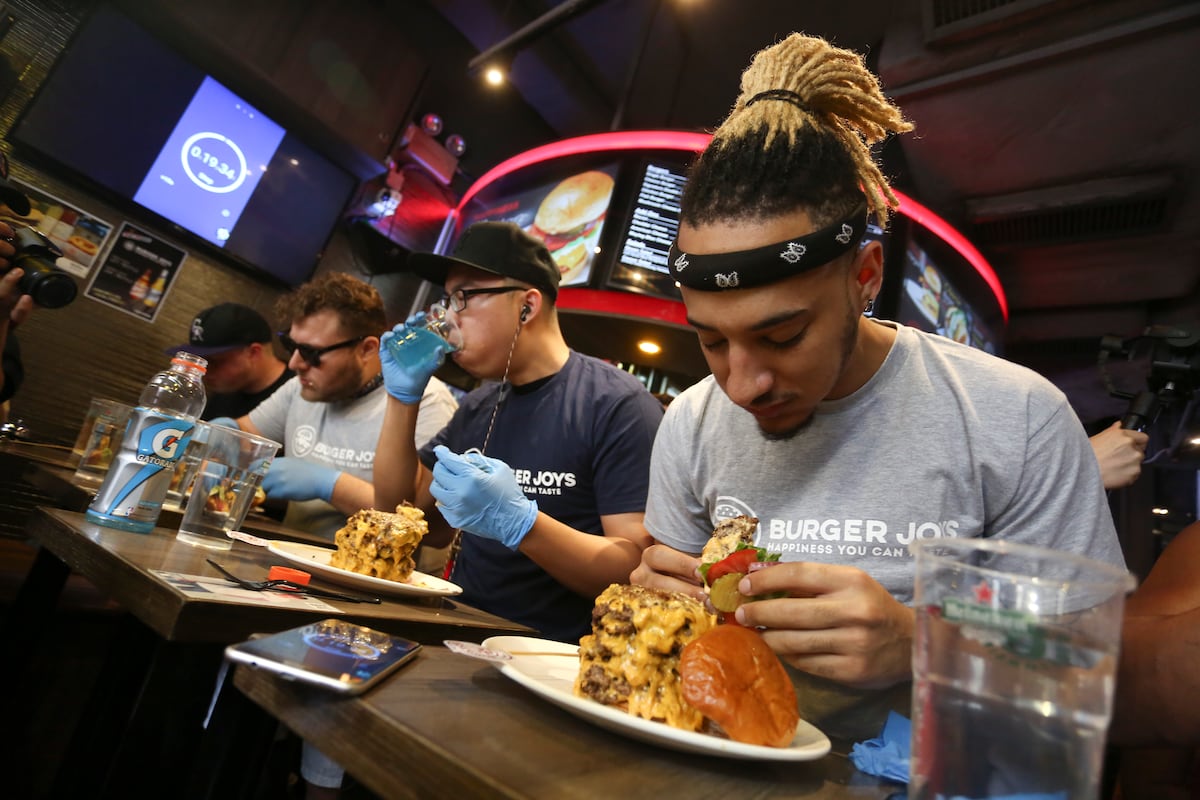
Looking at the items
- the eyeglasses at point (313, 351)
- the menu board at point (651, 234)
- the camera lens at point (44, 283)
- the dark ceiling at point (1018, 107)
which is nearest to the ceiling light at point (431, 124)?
the dark ceiling at point (1018, 107)

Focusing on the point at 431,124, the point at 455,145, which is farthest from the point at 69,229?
the point at 455,145

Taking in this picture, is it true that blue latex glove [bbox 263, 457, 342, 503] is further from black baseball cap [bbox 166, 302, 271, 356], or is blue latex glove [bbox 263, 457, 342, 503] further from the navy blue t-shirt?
black baseball cap [bbox 166, 302, 271, 356]

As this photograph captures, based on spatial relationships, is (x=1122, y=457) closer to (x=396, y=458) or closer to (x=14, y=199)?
(x=396, y=458)

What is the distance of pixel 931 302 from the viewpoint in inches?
187

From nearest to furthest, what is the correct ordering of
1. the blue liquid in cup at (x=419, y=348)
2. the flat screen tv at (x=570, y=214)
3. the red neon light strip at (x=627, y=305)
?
the blue liquid in cup at (x=419, y=348) → the red neon light strip at (x=627, y=305) → the flat screen tv at (x=570, y=214)

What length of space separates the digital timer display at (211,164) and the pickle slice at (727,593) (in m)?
5.17

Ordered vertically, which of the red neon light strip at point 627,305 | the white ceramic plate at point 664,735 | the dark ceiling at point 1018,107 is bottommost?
the white ceramic plate at point 664,735

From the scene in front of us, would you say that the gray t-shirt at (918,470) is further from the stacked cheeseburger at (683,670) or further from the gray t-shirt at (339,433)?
the gray t-shirt at (339,433)

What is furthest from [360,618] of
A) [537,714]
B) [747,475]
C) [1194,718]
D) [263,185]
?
[263,185]

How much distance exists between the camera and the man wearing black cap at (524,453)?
176 centimetres

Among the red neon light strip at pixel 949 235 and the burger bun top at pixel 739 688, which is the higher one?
the red neon light strip at pixel 949 235

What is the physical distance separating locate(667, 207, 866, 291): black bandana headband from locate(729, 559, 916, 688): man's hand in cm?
52

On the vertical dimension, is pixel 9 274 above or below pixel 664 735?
above

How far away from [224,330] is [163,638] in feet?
10.3
